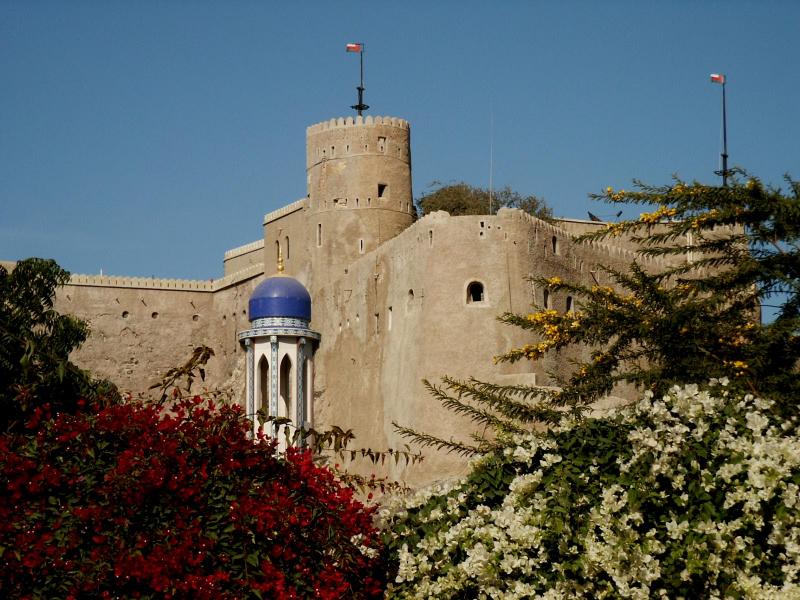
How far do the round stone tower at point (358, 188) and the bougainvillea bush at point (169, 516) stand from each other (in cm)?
2896

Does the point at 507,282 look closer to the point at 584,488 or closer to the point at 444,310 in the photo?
the point at 444,310

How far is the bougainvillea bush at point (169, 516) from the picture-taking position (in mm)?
10648

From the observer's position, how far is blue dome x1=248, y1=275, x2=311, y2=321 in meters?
32.1

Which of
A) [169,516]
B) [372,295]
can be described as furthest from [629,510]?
[372,295]

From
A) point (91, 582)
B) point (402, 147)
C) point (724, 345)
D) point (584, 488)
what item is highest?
point (402, 147)

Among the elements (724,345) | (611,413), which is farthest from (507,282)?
(611,413)

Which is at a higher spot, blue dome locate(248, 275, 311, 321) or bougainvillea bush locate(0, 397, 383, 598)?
blue dome locate(248, 275, 311, 321)

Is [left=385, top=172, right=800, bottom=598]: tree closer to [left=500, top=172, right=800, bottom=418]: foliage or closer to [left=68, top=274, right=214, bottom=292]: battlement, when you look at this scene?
[left=500, top=172, right=800, bottom=418]: foliage

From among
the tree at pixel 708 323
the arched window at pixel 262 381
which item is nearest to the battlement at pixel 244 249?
the arched window at pixel 262 381

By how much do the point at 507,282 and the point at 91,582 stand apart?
73.5 feet

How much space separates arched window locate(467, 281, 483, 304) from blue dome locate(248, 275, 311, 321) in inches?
150

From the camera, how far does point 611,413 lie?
1141 centimetres

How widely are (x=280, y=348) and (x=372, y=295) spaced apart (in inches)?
217

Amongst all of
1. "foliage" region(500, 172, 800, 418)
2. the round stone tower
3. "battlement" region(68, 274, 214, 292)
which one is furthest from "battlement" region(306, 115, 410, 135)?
"foliage" region(500, 172, 800, 418)
